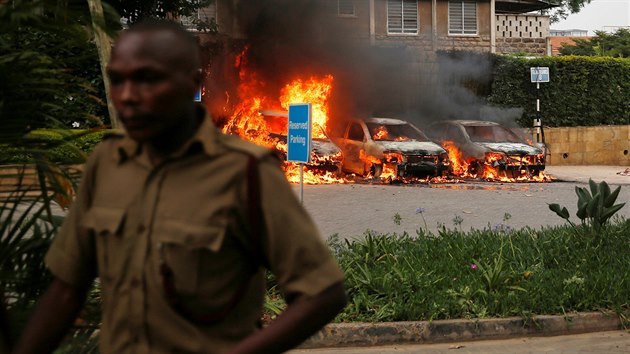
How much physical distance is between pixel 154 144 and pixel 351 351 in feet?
16.0

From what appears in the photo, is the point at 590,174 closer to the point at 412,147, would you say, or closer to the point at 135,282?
the point at 412,147

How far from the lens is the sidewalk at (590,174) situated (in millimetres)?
23031

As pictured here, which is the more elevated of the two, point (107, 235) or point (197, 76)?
point (197, 76)

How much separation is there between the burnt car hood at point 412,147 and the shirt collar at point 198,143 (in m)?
19.5

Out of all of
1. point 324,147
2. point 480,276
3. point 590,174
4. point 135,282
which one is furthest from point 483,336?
point 590,174

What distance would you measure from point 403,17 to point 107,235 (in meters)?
36.3

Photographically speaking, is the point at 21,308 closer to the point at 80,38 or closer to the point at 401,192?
the point at 80,38

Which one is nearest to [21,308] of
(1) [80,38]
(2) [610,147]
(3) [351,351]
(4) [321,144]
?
(1) [80,38]

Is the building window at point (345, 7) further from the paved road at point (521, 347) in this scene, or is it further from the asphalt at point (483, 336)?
the paved road at point (521, 347)

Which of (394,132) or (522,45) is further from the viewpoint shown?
(522,45)

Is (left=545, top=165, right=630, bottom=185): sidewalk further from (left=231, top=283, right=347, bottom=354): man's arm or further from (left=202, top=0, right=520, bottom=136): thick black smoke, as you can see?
(left=231, top=283, right=347, bottom=354): man's arm

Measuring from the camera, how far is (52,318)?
2.04 m

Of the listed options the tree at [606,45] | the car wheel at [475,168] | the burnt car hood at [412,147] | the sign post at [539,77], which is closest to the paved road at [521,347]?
the burnt car hood at [412,147]

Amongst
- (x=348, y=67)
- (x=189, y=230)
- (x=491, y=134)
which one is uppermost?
(x=348, y=67)
